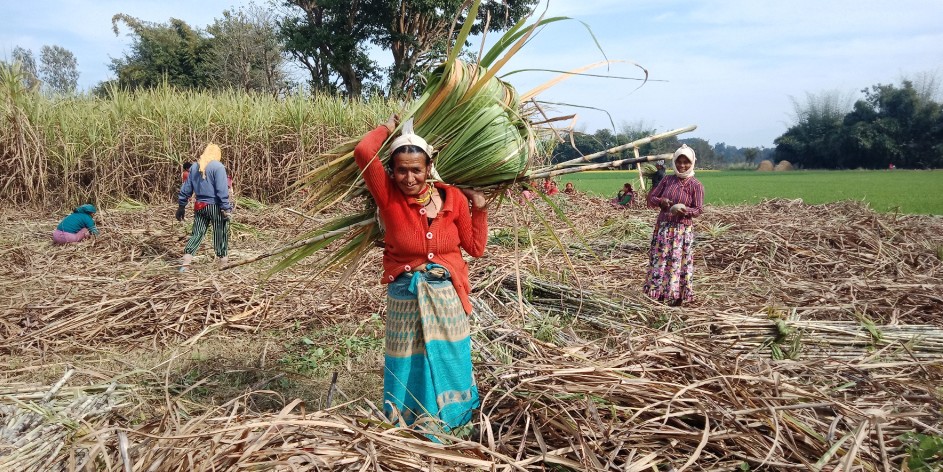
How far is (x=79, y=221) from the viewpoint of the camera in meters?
7.46

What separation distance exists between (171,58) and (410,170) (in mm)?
35338

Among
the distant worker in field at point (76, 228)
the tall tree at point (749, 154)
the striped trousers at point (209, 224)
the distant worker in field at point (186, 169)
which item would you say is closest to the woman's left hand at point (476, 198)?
the striped trousers at point (209, 224)

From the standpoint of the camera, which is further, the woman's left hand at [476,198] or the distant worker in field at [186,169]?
the distant worker in field at [186,169]

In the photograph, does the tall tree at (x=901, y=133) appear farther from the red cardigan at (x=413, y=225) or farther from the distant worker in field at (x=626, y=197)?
the red cardigan at (x=413, y=225)

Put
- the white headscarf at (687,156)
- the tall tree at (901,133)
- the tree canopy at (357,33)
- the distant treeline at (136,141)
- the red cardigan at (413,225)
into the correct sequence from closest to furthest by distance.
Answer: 1. the red cardigan at (413,225)
2. the white headscarf at (687,156)
3. the distant treeline at (136,141)
4. the tree canopy at (357,33)
5. the tall tree at (901,133)

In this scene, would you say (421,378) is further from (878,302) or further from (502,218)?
(502,218)

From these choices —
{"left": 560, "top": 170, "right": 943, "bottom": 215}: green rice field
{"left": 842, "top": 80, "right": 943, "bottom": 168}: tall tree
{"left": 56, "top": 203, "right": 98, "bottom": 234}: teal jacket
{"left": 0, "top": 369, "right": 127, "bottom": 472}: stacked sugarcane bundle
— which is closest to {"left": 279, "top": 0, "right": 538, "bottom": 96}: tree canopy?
{"left": 560, "top": 170, "right": 943, "bottom": 215}: green rice field

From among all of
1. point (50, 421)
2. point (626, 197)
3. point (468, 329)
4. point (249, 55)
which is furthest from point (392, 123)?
point (249, 55)

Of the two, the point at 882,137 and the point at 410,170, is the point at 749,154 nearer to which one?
the point at 882,137

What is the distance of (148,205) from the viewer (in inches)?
400

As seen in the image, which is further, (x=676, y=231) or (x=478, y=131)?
(x=676, y=231)

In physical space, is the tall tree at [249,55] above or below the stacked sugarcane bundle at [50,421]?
above

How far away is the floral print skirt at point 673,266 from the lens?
16.5ft

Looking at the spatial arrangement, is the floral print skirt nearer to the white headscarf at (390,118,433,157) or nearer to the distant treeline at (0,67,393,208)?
the white headscarf at (390,118,433,157)
